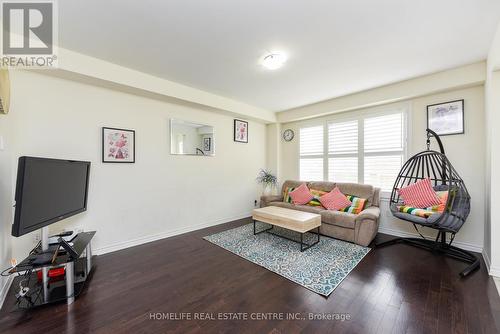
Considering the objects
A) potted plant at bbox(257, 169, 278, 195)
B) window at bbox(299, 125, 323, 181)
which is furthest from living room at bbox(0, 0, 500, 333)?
potted plant at bbox(257, 169, 278, 195)

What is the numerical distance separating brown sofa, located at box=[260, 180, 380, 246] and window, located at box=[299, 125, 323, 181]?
512 millimetres

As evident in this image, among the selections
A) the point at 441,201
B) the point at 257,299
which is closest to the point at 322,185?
the point at 441,201

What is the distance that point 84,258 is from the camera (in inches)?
91.5

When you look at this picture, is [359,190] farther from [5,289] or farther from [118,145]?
[5,289]

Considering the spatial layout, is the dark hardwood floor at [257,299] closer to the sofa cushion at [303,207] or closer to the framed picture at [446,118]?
the sofa cushion at [303,207]

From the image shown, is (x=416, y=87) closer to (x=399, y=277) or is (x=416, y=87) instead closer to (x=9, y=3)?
(x=399, y=277)

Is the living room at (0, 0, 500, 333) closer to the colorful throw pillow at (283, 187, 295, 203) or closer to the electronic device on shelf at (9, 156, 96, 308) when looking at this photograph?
the electronic device on shelf at (9, 156, 96, 308)

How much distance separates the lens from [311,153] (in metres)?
4.82

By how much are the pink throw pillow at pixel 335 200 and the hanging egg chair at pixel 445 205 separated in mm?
723

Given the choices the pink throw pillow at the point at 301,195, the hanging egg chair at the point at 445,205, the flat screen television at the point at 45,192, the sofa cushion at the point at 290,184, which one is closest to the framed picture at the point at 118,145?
the flat screen television at the point at 45,192

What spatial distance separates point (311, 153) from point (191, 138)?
270 centimetres

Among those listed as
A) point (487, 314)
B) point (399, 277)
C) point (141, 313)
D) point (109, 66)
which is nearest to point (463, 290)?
point (487, 314)

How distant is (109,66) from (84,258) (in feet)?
7.76

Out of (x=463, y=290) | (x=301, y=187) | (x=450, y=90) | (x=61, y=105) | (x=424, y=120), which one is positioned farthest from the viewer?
(x=301, y=187)
